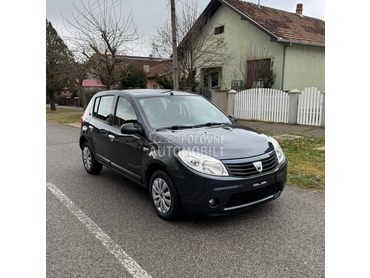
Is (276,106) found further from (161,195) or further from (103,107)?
(161,195)

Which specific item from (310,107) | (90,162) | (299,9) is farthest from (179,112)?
(299,9)

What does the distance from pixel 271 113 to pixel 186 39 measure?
23.7 feet

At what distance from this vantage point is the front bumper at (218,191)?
3.24m

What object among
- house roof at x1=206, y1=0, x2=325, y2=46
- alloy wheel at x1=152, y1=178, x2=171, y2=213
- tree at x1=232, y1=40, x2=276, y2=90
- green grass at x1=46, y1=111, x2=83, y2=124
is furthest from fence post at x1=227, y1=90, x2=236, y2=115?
alloy wheel at x1=152, y1=178, x2=171, y2=213

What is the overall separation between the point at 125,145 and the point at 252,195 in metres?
2.07

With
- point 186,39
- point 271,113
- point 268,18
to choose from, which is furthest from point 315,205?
point 268,18

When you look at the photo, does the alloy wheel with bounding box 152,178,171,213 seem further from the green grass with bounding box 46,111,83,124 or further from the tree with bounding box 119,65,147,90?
the tree with bounding box 119,65,147,90

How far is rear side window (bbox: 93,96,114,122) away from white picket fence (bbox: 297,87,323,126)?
8.24m

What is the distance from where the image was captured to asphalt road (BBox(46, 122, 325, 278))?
2.74 m

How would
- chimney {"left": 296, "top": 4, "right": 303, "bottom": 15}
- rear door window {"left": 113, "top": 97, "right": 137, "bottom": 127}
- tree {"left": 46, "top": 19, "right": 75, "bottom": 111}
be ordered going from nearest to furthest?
1. rear door window {"left": 113, "top": 97, "right": 137, "bottom": 127}
2. chimney {"left": 296, "top": 4, "right": 303, "bottom": 15}
3. tree {"left": 46, "top": 19, "right": 75, "bottom": 111}

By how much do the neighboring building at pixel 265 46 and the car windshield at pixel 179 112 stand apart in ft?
43.8

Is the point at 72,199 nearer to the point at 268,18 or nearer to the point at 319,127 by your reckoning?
the point at 319,127

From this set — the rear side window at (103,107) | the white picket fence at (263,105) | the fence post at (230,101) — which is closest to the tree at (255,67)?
the fence post at (230,101)

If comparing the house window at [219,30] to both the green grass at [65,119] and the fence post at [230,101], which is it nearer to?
the fence post at [230,101]
